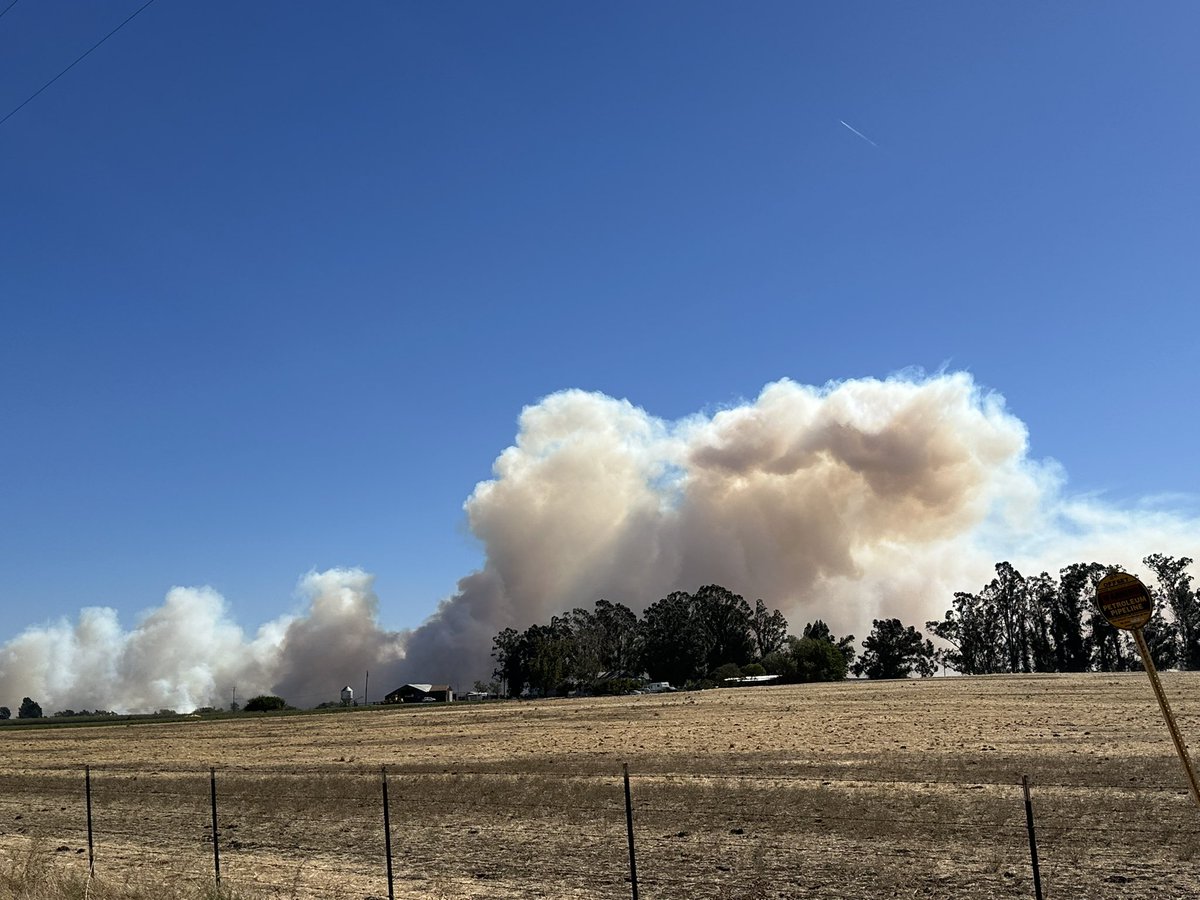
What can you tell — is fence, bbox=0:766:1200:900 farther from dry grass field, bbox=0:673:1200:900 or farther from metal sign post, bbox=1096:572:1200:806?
metal sign post, bbox=1096:572:1200:806

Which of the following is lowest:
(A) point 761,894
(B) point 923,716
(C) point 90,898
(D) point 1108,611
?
(B) point 923,716

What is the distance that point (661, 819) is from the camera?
27344mm

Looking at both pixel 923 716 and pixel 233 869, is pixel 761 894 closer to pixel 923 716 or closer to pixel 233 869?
pixel 233 869

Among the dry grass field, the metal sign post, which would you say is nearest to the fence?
the dry grass field

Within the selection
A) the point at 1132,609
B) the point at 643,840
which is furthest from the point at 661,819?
the point at 1132,609

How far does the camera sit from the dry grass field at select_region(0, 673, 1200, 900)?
19.9 meters

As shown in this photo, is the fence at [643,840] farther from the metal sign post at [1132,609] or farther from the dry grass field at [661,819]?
the metal sign post at [1132,609]

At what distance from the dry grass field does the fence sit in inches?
3.7

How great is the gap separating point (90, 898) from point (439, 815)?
1382cm

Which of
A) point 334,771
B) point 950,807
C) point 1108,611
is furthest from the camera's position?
point 334,771

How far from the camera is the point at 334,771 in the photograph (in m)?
46.4

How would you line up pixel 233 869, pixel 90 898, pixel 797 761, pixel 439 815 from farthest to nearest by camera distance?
1. pixel 797 761
2. pixel 439 815
3. pixel 233 869
4. pixel 90 898

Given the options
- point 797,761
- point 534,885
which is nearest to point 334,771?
point 797,761

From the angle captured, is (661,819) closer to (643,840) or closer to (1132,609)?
(643,840)
